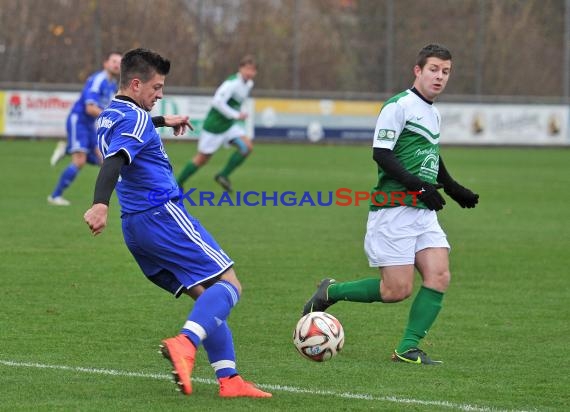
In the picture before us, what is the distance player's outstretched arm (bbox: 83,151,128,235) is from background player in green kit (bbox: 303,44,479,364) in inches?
76.4

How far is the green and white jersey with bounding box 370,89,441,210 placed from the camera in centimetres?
693

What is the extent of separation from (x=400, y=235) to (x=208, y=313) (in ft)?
5.71

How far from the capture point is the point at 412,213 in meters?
6.95

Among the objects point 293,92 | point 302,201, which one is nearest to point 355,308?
point 302,201

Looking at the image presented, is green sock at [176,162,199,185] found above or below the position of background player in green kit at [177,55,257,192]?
below

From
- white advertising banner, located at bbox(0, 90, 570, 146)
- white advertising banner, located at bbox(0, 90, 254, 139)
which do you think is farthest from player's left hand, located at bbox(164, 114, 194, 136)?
white advertising banner, located at bbox(0, 90, 570, 146)

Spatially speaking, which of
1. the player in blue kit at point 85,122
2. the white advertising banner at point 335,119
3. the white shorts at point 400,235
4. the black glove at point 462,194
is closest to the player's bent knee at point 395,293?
the white shorts at point 400,235

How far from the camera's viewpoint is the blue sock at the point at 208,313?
557cm

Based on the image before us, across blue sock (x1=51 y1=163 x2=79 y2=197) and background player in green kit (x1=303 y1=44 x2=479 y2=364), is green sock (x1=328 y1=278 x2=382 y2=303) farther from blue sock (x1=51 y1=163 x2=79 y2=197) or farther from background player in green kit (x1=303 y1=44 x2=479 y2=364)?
blue sock (x1=51 y1=163 x2=79 y2=197)

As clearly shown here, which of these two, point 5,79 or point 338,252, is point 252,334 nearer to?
point 338,252

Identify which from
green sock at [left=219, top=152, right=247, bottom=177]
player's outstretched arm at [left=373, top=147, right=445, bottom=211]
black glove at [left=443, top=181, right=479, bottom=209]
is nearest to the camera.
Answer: player's outstretched arm at [left=373, top=147, right=445, bottom=211]

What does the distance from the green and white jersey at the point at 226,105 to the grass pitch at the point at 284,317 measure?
1.95 m

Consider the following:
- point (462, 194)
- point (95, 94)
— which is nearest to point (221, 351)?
point (462, 194)

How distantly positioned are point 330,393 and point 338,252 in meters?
6.06
